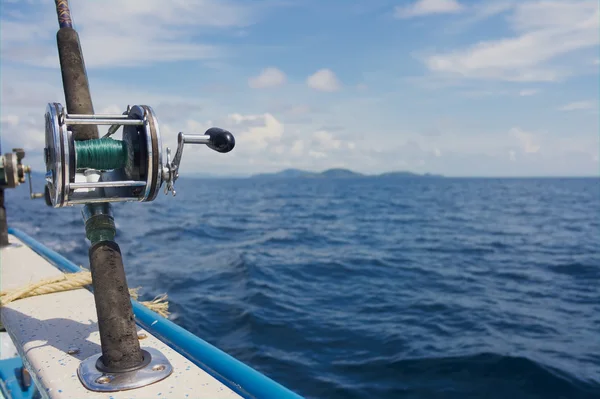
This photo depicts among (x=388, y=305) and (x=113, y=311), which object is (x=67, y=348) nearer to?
(x=113, y=311)

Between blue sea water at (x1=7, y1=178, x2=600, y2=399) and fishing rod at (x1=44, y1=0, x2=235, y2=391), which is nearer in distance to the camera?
fishing rod at (x1=44, y1=0, x2=235, y2=391)

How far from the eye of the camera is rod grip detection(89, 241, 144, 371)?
6.23 ft

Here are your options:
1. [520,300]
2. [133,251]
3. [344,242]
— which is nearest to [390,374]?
[520,300]

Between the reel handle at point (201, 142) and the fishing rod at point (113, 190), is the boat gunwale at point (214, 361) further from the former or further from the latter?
the reel handle at point (201, 142)

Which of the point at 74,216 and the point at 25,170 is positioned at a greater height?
the point at 25,170

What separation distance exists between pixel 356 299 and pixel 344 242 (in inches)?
273

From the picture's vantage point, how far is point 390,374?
5.36 meters

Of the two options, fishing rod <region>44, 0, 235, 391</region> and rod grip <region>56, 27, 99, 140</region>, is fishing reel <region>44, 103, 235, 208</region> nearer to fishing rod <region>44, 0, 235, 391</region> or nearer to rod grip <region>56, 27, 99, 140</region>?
fishing rod <region>44, 0, 235, 391</region>

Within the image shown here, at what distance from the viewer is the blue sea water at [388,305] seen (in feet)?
17.4

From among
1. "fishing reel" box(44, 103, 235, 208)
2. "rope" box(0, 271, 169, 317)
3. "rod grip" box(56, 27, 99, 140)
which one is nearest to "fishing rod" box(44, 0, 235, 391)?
"fishing reel" box(44, 103, 235, 208)

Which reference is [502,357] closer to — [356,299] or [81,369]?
[356,299]

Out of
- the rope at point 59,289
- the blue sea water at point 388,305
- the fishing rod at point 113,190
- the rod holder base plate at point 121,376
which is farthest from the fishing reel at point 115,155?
the blue sea water at point 388,305

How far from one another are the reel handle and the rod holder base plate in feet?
2.38

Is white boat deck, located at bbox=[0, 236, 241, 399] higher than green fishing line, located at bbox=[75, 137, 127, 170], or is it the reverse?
green fishing line, located at bbox=[75, 137, 127, 170]
